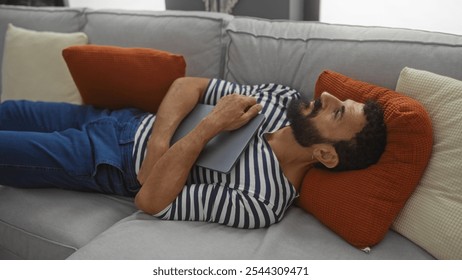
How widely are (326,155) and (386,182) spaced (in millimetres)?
207

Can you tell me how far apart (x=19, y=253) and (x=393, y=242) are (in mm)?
1219

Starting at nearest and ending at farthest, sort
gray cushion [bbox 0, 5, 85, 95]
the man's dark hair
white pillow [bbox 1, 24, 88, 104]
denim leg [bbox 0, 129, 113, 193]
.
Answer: the man's dark hair
denim leg [bbox 0, 129, 113, 193]
white pillow [bbox 1, 24, 88, 104]
gray cushion [bbox 0, 5, 85, 95]

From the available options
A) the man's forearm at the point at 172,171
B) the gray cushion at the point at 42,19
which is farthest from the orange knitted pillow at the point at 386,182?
the gray cushion at the point at 42,19

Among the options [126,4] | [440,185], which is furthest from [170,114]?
[126,4]

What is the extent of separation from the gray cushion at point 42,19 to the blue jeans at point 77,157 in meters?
0.65

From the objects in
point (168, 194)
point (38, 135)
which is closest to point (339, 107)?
point (168, 194)

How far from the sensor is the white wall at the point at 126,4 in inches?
96.2

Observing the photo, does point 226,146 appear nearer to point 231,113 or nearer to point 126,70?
point 231,113

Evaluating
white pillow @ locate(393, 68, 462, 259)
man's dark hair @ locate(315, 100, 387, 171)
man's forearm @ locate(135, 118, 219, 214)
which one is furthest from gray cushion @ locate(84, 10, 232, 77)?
white pillow @ locate(393, 68, 462, 259)

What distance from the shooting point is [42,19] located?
1953mm

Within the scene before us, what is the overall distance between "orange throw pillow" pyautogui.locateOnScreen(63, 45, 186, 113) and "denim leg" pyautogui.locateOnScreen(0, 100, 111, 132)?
0.45 ft

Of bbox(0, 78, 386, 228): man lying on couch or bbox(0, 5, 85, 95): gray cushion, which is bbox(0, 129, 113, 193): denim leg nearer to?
bbox(0, 78, 386, 228): man lying on couch

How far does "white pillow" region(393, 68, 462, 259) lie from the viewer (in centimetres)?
103
